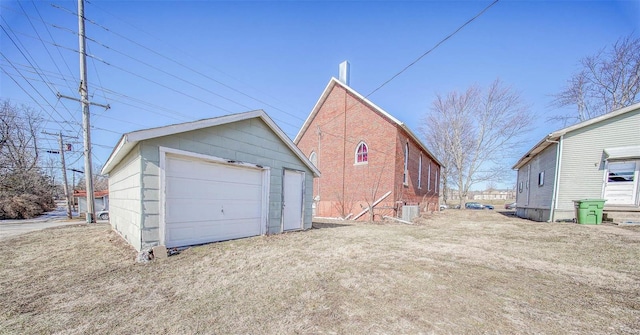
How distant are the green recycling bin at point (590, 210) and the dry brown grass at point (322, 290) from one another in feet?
16.4

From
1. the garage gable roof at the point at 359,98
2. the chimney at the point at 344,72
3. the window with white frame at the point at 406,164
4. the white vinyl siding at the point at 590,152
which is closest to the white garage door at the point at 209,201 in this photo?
the garage gable roof at the point at 359,98

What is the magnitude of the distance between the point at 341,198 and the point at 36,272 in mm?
12991

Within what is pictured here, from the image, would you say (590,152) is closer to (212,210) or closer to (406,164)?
(406,164)

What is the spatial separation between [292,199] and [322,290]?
5.15 metres

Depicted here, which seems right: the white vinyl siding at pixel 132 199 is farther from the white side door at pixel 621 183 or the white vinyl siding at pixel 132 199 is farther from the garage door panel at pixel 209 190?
the white side door at pixel 621 183

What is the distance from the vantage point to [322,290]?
10.8 feet

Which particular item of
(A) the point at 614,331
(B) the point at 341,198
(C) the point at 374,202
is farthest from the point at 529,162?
(A) the point at 614,331

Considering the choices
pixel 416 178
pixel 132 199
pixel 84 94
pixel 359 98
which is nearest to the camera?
pixel 132 199

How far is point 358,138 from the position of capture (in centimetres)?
1462

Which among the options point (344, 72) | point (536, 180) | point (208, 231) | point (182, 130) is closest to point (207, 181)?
point (208, 231)

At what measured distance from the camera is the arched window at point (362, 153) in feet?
46.9

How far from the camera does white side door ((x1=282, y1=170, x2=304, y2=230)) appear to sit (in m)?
7.89

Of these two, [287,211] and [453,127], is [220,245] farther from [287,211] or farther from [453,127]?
[453,127]

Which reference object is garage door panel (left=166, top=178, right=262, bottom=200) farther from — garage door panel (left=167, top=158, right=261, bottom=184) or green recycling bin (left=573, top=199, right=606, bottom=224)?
green recycling bin (left=573, top=199, right=606, bottom=224)
